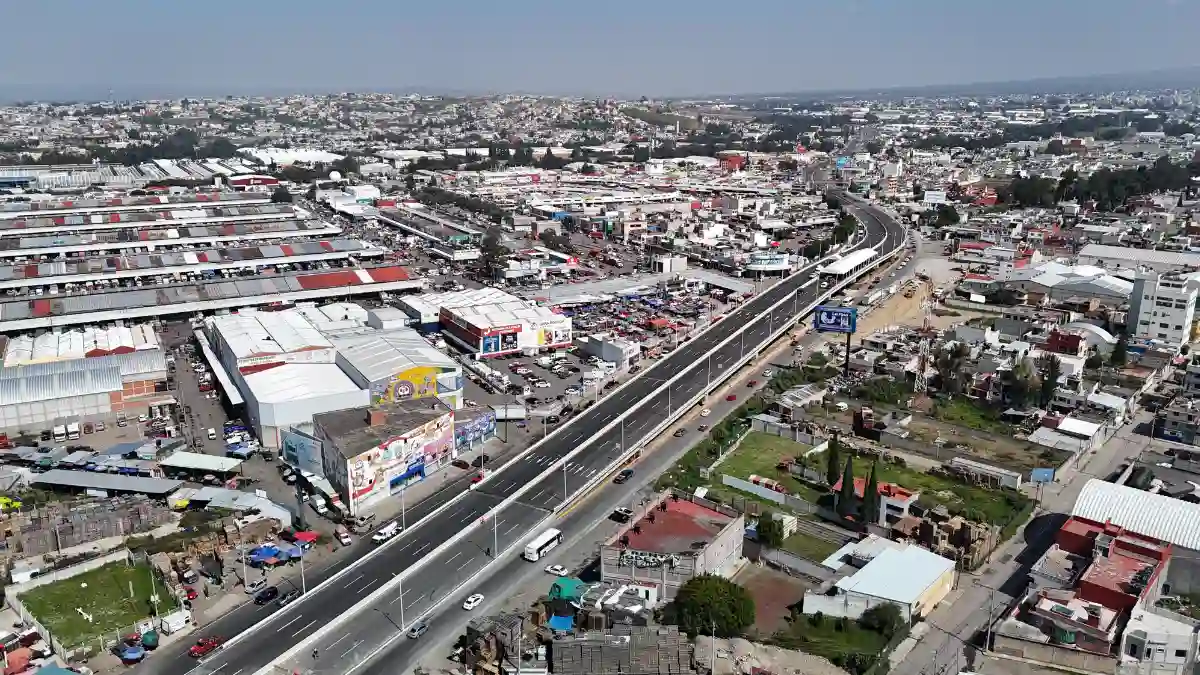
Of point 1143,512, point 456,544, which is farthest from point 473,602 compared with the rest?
point 1143,512

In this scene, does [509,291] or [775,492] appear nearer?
[775,492]

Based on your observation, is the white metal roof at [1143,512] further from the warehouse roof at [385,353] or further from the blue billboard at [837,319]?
the warehouse roof at [385,353]

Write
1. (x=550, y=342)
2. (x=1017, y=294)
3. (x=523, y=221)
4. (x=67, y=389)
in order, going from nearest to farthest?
(x=67, y=389) → (x=550, y=342) → (x=1017, y=294) → (x=523, y=221)

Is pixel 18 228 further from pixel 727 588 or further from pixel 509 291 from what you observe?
pixel 727 588

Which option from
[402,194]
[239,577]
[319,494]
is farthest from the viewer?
[402,194]

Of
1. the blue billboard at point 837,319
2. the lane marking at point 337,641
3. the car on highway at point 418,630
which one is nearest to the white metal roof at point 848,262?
the blue billboard at point 837,319

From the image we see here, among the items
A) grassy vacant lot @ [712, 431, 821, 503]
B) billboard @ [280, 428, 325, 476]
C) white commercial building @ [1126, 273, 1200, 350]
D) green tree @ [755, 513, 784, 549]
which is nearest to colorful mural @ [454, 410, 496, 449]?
billboard @ [280, 428, 325, 476]

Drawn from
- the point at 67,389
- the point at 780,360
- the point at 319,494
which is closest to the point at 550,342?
the point at 780,360
